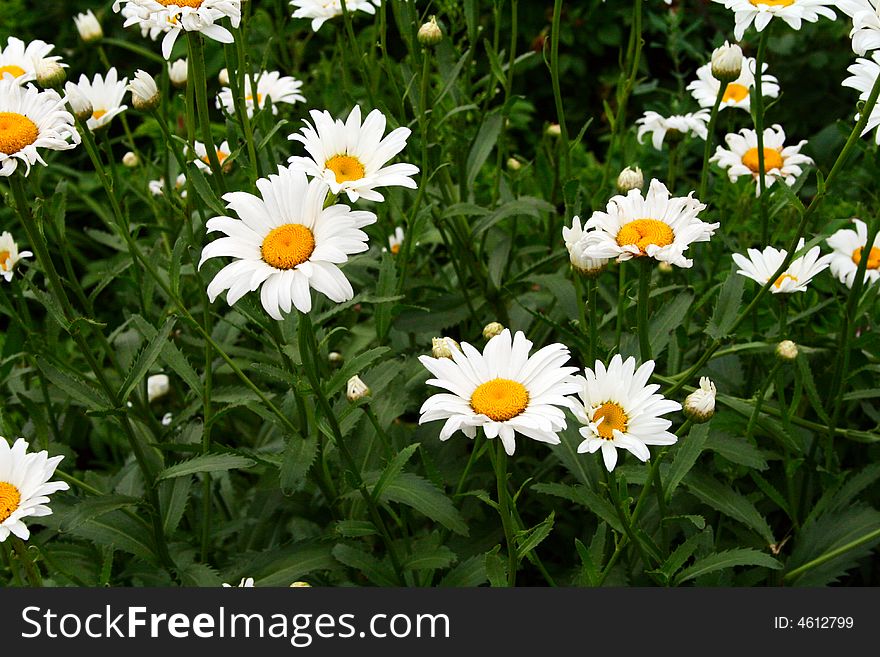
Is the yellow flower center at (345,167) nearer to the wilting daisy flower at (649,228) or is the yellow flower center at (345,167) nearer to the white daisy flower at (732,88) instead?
the wilting daisy flower at (649,228)

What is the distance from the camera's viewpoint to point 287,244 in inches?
61.9

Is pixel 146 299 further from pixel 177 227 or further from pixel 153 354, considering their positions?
pixel 177 227

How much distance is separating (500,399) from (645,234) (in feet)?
1.24

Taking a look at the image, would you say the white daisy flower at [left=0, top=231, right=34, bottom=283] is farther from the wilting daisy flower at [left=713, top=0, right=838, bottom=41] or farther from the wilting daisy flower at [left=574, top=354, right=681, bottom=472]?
the wilting daisy flower at [left=713, top=0, right=838, bottom=41]

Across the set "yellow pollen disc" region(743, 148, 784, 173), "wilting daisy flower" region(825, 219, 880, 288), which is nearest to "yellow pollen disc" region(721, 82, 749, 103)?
"yellow pollen disc" region(743, 148, 784, 173)

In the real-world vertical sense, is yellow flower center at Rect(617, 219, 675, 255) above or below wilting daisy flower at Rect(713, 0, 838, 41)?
below

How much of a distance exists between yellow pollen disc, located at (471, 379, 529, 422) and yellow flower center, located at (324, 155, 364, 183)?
42 cm

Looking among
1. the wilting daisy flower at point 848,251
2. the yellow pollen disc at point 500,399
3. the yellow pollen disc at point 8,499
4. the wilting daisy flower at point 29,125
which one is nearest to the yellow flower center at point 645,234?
the yellow pollen disc at point 500,399

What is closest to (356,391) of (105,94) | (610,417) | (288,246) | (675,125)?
(288,246)

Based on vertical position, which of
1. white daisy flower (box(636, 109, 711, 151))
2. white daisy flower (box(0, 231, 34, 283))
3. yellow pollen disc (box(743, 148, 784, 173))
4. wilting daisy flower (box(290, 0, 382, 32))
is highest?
wilting daisy flower (box(290, 0, 382, 32))

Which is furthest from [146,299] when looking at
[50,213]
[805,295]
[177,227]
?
[805,295]

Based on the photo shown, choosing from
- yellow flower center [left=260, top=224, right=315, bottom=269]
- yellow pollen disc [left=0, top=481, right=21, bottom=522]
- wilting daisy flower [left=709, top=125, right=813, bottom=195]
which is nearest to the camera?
yellow flower center [left=260, top=224, right=315, bottom=269]

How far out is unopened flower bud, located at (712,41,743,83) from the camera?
1.93 meters

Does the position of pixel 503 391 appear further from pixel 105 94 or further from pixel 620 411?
pixel 105 94
